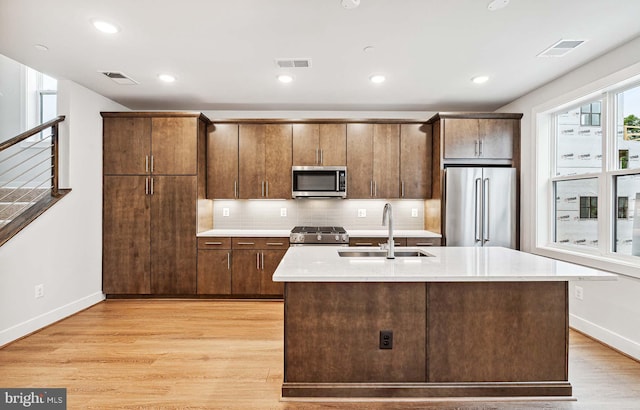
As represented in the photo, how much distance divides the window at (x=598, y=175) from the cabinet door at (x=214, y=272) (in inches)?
153

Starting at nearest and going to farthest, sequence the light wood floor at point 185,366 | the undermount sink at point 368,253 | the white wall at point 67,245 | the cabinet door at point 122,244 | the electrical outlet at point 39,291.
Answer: the light wood floor at point 185,366 → the undermount sink at point 368,253 → the white wall at point 67,245 → the electrical outlet at point 39,291 → the cabinet door at point 122,244

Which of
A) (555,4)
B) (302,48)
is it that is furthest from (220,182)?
(555,4)

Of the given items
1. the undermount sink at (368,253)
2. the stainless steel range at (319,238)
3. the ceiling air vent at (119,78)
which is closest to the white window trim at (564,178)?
the undermount sink at (368,253)

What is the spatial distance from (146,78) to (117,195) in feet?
5.01

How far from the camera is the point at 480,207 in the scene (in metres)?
4.00

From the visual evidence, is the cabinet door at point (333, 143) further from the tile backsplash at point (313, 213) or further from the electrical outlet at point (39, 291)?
the electrical outlet at point (39, 291)

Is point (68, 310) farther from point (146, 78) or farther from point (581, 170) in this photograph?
point (581, 170)

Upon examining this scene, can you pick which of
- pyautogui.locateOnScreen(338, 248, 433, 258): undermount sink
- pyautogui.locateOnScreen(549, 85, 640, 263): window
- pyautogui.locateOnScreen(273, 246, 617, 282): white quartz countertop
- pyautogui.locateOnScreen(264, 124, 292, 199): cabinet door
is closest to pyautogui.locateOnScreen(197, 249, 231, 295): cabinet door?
pyautogui.locateOnScreen(264, 124, 292, 199): cabinet door

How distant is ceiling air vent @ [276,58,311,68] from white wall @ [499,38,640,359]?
102 inches

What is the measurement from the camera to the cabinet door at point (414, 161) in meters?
4.42

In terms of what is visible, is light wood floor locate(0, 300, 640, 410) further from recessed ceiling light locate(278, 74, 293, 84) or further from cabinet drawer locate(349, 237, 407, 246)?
recessed ceiling light locate(278, 74, 293, 84)

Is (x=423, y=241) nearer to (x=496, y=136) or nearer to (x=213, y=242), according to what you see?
(x=496, y=136)

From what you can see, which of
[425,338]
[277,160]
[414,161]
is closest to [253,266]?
[277,160]

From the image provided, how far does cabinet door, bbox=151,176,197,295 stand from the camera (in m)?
4.13
